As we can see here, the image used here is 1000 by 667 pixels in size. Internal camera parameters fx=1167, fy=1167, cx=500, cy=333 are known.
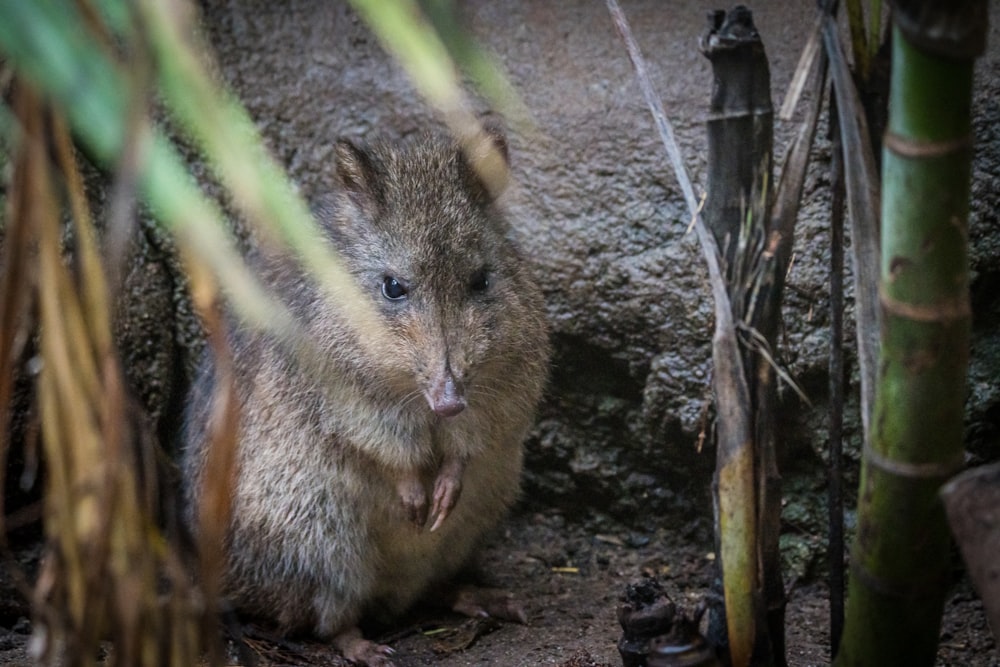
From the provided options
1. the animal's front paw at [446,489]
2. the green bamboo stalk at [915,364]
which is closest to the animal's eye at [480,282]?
the animal's front paw at [446,489]

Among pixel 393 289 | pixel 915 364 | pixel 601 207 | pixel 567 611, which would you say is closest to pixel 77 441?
pixel 915 364

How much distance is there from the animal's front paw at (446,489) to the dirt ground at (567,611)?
1.93 feet

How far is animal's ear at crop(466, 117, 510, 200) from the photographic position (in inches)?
185

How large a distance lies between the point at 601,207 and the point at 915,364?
2.94 metres

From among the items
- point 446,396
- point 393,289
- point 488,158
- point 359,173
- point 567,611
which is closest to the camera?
point 446,396

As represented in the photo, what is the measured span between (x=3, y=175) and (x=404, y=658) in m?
2.57

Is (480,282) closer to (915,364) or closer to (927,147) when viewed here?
(915,364)

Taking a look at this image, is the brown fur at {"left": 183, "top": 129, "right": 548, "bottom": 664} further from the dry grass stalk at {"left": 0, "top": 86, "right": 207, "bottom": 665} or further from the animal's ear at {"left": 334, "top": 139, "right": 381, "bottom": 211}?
the dry grass stalk at {"left": 0, "top": 86, "right": 207, "bottom": 665}

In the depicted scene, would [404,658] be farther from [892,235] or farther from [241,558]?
[892,235]

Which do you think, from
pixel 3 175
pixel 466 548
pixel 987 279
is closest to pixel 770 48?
pixel 987 279

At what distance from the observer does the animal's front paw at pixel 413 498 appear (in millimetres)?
4736

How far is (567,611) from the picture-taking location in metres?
5.16

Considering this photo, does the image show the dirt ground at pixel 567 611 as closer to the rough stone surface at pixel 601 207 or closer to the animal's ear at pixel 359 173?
the rough stone surface at pixel 601 207

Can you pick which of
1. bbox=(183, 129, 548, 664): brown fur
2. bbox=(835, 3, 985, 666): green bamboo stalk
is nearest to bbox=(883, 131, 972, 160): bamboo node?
bbox=(835, 3, 985, 666): green bamboo stalk
